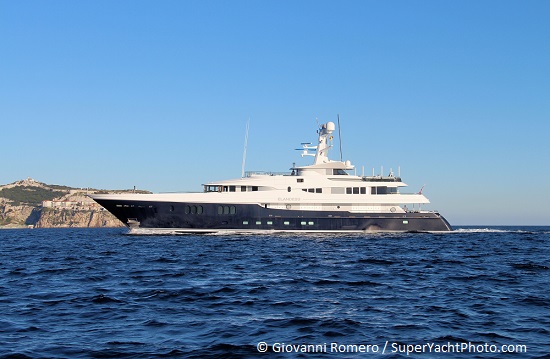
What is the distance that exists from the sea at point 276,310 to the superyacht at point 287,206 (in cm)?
2521

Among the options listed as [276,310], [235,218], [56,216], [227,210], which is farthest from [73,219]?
[276,310]

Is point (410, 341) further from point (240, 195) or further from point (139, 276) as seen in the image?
point (240, 195)

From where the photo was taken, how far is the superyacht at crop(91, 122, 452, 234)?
48812mm

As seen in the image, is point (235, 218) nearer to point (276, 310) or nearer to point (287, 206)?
point (287, 206)

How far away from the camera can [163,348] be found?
31.6 ft

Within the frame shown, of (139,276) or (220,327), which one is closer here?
(220,327)

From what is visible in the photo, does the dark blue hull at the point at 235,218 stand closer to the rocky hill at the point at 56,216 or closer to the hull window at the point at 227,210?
the hull window at the point at 227,210

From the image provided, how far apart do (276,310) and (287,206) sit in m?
37.5

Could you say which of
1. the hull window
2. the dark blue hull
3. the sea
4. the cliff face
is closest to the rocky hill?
the cliff face

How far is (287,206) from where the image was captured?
50562mm

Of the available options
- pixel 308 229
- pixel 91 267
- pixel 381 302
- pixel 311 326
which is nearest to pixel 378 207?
pixel 308 229

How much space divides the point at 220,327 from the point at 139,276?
891 cm

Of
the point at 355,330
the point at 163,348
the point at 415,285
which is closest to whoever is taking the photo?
the point at 163,348

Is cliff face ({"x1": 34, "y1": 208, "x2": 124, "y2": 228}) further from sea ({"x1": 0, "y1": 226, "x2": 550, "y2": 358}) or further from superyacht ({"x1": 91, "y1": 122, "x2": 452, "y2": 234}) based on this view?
sea ({"x1": 0, "y1": 226, "x2": 550, "y2": 358})
